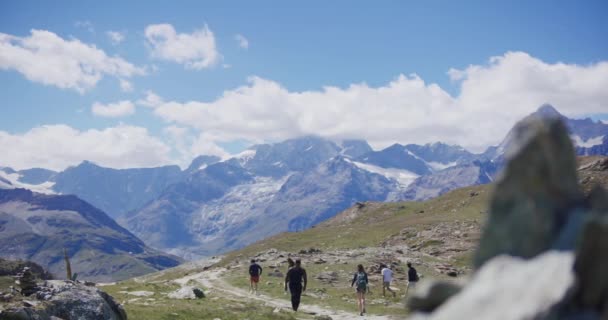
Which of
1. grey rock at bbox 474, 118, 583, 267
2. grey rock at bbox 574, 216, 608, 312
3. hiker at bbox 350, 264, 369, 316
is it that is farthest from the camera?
hiker at bbox 350, 264, 369, 316

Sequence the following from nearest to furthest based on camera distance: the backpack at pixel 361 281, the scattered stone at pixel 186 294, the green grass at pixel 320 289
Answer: the green grass at pixel 320 289, the backpack at pixel 361 281, the scattered stone at pixel 186 294

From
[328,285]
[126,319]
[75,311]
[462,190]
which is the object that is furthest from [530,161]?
[462,190]

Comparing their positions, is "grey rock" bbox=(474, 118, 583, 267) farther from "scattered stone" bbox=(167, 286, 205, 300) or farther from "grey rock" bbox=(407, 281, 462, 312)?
"scattered stone" bbox=(167, 286, 205, 300)

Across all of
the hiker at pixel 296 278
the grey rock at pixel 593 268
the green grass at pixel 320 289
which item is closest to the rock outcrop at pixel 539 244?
the grey rock at pixel 593 268

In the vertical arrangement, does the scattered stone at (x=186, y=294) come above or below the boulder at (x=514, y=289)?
below

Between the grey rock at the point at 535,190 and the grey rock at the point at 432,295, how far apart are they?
109cm

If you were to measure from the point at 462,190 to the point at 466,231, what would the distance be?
86023mm

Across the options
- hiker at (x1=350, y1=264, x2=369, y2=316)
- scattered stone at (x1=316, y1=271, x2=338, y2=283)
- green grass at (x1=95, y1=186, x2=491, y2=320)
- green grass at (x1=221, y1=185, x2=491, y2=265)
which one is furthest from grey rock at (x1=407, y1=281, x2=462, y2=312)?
green grass at (x1=221, y1=185, x2=491, y2=265)

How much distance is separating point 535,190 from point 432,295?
2.68 metres

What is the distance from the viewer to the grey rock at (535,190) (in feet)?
27.3

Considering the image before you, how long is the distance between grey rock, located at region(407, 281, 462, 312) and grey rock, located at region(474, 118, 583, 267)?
1.09 meters

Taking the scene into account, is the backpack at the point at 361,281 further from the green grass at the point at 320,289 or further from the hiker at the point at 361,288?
the green grass at the point at 320,289

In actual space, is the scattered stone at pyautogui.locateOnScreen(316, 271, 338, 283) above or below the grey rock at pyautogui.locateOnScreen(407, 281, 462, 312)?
below

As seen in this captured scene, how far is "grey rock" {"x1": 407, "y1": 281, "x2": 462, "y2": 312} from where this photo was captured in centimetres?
903
